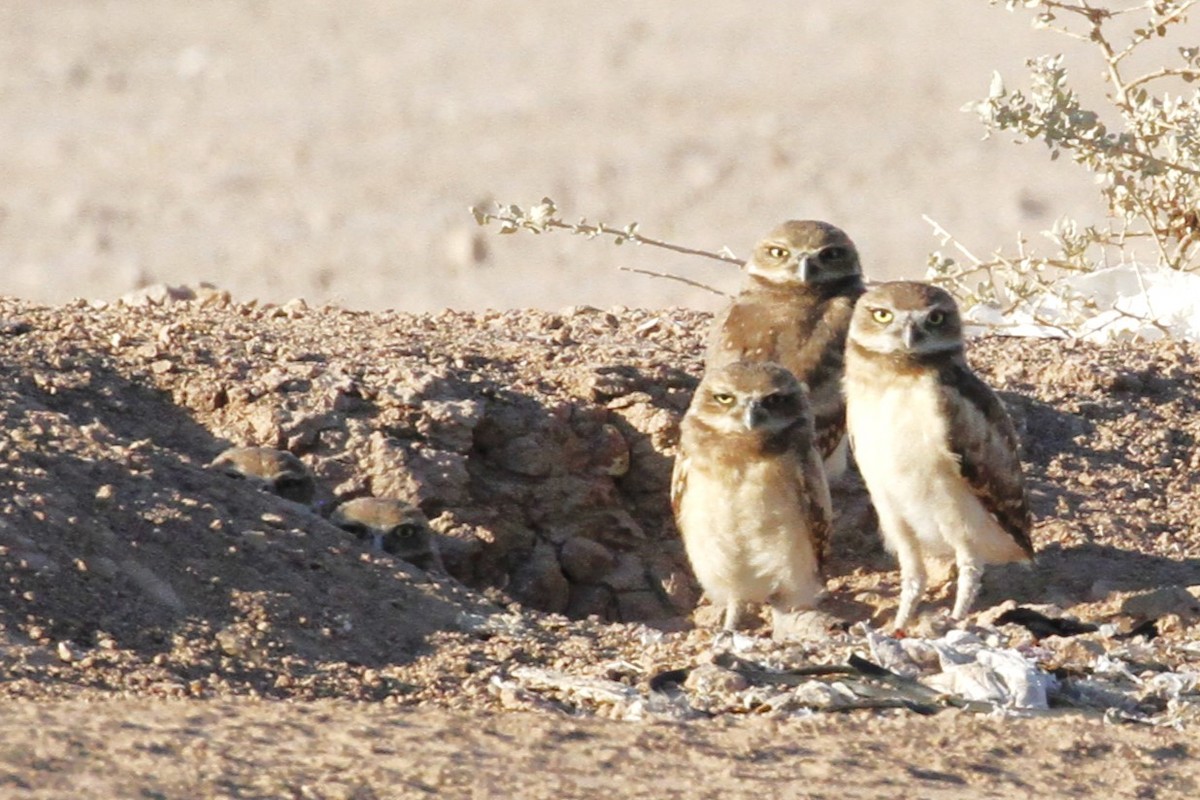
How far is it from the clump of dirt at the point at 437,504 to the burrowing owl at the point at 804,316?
326 millimetres

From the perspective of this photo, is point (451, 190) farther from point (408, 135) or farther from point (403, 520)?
point (403, 520)

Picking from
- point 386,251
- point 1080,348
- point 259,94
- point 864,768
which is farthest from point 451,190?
point 864,768

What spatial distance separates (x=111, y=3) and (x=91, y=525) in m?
15.6

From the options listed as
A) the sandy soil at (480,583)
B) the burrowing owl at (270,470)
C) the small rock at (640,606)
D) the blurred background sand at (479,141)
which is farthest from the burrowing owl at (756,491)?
the blurred background sand at (479,141)

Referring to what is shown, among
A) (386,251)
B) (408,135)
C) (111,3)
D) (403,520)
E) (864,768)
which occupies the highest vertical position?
(111,3)

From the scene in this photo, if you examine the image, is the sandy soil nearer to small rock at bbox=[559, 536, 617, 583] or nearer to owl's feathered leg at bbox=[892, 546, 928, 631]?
small rock at bbox=[559, 536, 617, 583]

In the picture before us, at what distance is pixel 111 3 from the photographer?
2161cm

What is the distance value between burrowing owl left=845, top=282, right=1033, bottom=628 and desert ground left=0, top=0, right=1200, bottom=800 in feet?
1.01

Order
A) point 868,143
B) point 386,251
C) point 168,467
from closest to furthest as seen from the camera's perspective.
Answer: point 168,467
point 386,251
point 868,143

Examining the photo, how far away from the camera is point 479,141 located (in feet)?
59.3

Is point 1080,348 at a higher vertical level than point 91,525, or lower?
higher

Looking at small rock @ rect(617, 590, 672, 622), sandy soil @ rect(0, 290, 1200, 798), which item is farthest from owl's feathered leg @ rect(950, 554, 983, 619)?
small rock @ rect(617, 590, 672, 622)

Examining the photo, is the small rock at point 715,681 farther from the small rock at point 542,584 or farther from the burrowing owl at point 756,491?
the small rock at point 542,584

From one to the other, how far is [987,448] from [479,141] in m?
10.5
